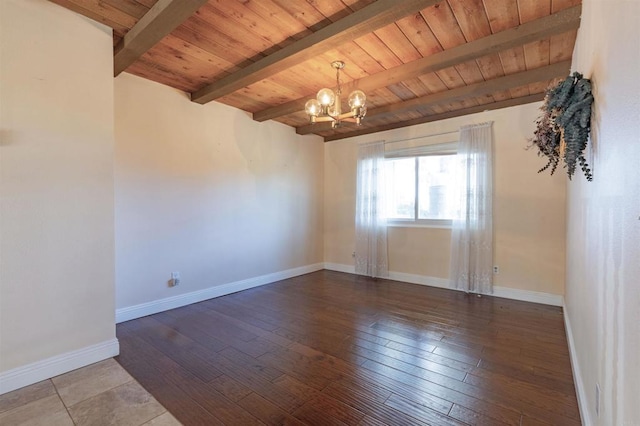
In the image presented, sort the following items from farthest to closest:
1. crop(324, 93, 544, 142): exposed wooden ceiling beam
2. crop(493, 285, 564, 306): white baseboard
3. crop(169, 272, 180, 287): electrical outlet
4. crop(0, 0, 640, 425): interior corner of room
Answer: crop(324, 93, 544, 142): exposed wooden ceiling beam < crop(493, 285, 564, 306): white baseboard < crop(169, 272, 180, 287): electrical outlet < crop(0, 0, 640, 425): interior corner of room

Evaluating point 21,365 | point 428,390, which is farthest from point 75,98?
point 428,390

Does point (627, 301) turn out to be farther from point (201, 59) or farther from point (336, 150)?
point (336, 150)

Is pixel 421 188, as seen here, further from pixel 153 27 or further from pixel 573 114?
pixel 153 27

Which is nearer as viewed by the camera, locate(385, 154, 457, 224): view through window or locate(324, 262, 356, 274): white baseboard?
locate(385, 154, 457, 224): view through window

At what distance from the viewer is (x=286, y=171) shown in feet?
16.2

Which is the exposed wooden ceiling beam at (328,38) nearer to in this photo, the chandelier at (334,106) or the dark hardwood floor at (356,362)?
the chandelier at (334,106)

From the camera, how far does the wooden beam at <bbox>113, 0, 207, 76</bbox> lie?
192cm

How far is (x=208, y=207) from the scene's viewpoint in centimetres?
383

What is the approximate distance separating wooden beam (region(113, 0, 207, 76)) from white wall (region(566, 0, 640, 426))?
214cm

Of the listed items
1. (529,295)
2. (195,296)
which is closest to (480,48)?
(529,295)

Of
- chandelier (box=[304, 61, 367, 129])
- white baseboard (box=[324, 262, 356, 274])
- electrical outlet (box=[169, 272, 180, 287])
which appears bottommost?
white baseboard (box=[324, 262, 356, 274])

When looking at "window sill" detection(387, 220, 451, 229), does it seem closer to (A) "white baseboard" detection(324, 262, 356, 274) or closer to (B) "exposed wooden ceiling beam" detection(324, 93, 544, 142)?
(A) "white baseboard" detection(324, 262, 356, 274)

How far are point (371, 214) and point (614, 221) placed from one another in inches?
155

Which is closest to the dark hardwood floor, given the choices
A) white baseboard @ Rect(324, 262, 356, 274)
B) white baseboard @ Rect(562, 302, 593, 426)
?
white baseboard @ Rect(562, 302, 593, 426)
